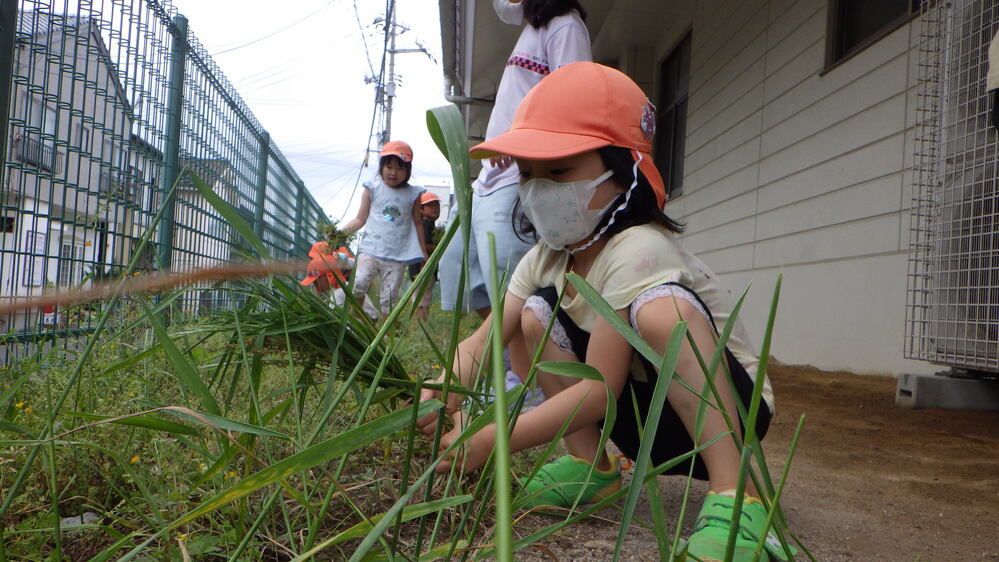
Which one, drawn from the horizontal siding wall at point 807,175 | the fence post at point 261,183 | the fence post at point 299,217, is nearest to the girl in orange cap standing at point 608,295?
the horizontal siding wall at point 807,175

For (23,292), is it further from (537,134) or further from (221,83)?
(221,83)

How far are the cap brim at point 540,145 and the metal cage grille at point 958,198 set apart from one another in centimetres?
229

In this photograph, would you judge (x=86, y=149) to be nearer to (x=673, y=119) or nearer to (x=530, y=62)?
(x=530, y=62)

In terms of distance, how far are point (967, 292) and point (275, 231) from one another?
6718 mm

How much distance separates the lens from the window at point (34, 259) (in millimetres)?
2779

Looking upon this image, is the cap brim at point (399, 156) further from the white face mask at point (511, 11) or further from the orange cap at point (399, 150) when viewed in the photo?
the white face mask at point (511, 11)

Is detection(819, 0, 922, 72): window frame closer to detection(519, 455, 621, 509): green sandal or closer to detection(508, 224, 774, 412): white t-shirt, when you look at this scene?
detection(508, 224, 774, 412): white t-shirt

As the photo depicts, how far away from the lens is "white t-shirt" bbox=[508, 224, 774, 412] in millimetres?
1426

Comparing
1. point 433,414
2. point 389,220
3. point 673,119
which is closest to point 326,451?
point 433,414

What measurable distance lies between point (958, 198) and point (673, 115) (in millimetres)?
5486

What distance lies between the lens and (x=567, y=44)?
2.74 metres

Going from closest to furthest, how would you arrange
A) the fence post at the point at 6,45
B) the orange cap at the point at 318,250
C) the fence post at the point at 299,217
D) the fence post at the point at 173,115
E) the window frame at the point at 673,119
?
the orange cap at the point at 318,250 < the fence post at the point at 6,45 < the fence post at the point at 173,115 < the window frame at the point at 673,119 < the fence post at the point at 299,217

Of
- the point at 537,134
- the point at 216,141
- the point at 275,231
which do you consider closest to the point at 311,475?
the point at 537,134

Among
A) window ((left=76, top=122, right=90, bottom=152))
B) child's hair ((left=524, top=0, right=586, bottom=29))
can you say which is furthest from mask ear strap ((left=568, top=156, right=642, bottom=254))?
window ((left=76, top=122, right=90, bottom=152))
